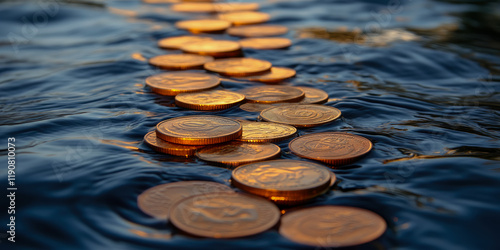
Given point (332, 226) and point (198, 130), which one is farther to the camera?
point (198, 130)

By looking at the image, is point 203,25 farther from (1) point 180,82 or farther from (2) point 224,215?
(2) point 224,215

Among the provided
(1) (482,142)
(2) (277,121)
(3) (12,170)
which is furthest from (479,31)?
(3) (12,170)

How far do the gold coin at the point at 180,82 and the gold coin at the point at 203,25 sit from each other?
1883mm

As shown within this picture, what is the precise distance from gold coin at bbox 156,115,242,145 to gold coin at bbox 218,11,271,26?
3512 mm

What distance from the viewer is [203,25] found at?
6.36 metres

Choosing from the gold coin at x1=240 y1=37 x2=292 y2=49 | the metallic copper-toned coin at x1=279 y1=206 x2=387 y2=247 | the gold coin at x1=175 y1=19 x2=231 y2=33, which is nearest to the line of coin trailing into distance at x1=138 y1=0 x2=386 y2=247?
the metallic copper-toned coin at x1=279 y1=206 x2=387 y2=247

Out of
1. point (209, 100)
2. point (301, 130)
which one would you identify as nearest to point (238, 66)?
point (209, 100)

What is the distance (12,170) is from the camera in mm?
2826

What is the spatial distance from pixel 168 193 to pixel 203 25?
417 centimetres

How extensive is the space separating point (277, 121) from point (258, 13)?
4078mm

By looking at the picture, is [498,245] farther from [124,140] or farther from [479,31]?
[479,31]

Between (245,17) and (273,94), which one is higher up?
(245,17)

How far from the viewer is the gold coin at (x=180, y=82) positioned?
159 inches

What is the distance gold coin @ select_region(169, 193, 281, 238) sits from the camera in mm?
2160
